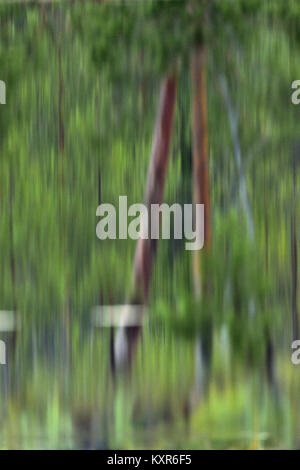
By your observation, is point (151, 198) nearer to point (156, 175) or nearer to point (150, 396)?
point (156, 175)

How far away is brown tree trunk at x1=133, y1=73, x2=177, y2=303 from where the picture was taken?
1.78m

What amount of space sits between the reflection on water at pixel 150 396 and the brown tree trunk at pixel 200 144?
177mm

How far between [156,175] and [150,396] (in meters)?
0.55

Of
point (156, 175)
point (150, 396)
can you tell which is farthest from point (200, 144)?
A: point (150, 396)

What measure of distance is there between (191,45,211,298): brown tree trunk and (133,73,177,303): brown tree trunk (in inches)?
2.2

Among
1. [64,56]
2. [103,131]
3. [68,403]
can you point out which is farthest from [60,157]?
[68,403]

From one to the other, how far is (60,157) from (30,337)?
457 mm

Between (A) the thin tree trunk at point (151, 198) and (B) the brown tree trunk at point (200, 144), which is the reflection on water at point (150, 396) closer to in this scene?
(A) the thin tree trunk at point (151, 198)

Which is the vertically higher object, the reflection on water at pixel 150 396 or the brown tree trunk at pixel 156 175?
the brown tree trunk at pixel 156 175

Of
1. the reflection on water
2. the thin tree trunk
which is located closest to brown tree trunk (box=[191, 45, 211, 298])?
the thin tree trunk

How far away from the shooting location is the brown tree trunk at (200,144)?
69.8 inches

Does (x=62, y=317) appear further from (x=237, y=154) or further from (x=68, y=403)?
(x=237, y=154)

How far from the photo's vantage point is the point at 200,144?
180 centimetres

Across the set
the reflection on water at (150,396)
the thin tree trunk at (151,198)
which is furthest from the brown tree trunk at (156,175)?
the reflection on water at (150,396)
